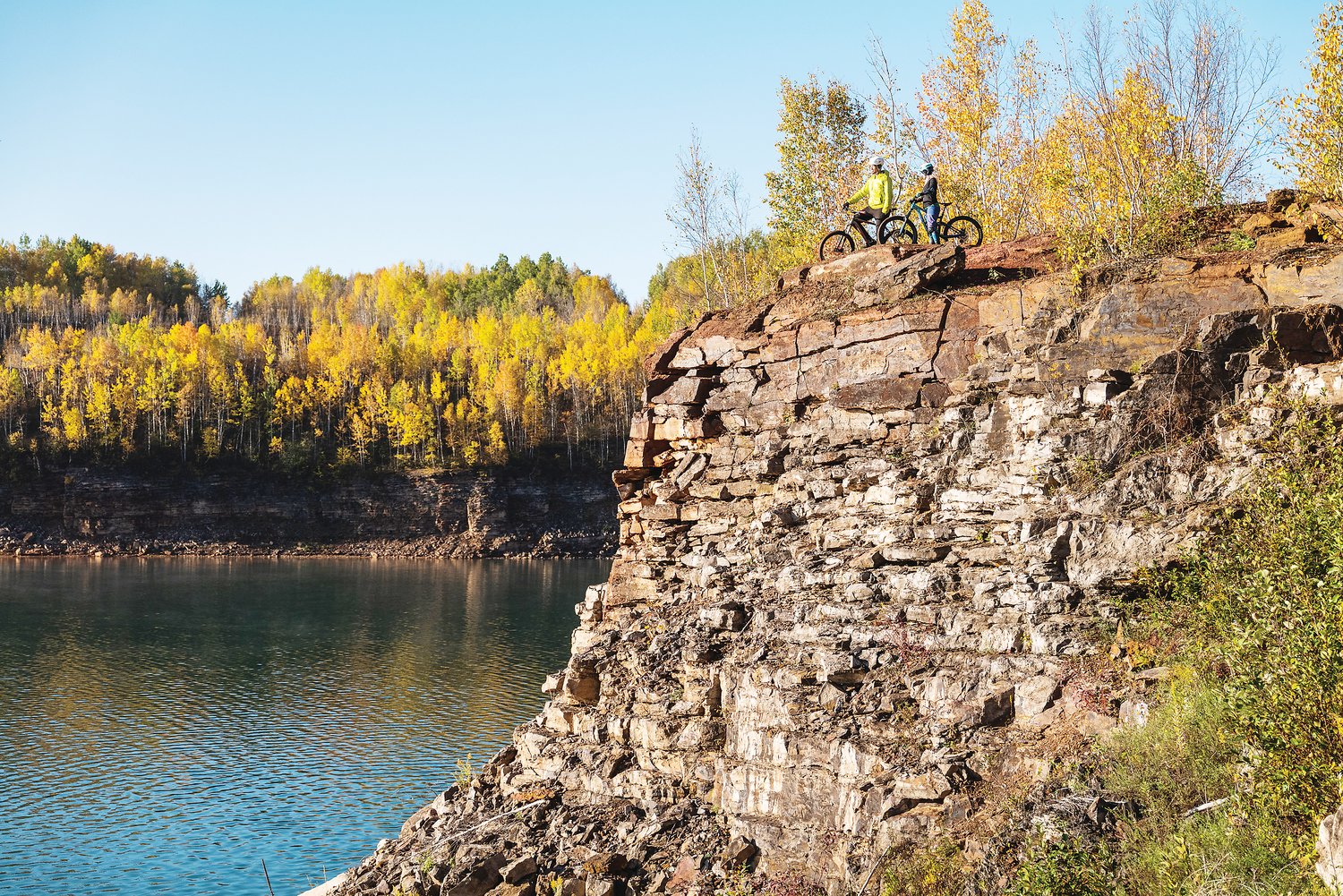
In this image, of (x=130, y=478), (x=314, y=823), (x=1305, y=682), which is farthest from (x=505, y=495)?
(x=1305, y=682)

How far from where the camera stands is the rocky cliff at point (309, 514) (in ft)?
375

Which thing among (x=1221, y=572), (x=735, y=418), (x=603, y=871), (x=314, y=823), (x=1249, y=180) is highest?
(x=1249, y=180)

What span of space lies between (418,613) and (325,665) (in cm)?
1744

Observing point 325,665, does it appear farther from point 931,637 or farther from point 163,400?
point 163,400

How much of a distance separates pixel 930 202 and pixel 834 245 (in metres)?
2.73

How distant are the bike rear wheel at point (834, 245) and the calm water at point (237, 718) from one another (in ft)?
64.0

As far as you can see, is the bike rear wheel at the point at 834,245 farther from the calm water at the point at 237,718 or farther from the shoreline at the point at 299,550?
the shoreline at the point at 299,550

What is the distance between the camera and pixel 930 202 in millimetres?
26250

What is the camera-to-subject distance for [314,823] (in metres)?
31.1

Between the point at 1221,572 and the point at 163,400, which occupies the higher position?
the point at 163,400

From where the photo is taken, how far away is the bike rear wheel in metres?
26.3

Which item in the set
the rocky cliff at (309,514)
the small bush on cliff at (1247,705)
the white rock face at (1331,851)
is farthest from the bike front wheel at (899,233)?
the rocky cliff at (309,514)

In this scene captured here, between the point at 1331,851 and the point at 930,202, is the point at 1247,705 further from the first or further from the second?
the point at 930,202

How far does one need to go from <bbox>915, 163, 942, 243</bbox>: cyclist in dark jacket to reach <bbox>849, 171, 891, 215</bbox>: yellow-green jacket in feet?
2.98
